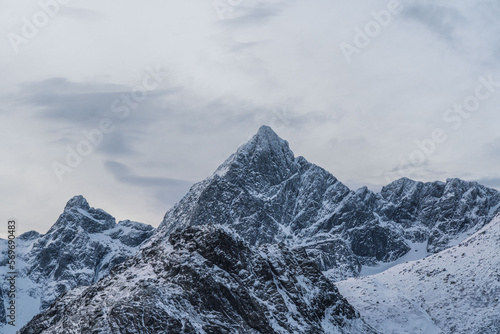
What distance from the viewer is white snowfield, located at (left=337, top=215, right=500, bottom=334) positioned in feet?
373

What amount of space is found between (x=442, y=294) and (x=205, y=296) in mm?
56300

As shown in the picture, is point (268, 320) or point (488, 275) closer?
point (268, 320)

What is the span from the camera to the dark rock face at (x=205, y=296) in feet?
268

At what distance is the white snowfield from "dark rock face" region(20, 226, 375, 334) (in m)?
11.3

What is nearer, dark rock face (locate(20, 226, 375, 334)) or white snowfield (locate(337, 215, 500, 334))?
dark rock face (locate(20, 226, 375, 334))

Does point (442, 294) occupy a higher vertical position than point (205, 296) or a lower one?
higher

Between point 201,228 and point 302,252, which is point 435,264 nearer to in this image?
point 302,252

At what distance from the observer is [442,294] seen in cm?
12294

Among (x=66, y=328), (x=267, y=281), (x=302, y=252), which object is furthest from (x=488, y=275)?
(x=66, y=328)

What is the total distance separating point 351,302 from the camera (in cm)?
12281

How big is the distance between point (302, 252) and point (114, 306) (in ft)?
152

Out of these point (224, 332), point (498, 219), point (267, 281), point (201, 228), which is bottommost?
point (224, 332)

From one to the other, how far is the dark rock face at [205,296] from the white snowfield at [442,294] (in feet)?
37.0

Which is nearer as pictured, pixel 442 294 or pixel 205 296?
pixel 205 296
